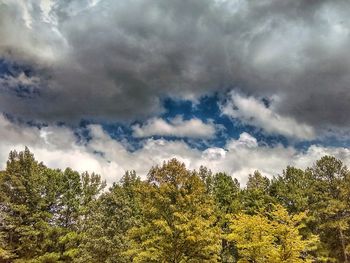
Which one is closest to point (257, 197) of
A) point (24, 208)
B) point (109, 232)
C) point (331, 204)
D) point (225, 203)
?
point (225, 203)

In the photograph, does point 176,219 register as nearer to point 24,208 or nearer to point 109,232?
point 109,232

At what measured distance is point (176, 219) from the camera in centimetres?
3078

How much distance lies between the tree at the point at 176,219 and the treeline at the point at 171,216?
3.4 inches

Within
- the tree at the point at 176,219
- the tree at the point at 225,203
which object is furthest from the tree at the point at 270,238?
the tree at the point at 225,203

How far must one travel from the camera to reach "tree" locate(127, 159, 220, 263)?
99.0ft

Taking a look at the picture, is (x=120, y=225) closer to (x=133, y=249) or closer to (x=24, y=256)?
(x=133, y=249)

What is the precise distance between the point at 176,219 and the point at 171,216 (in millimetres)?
686

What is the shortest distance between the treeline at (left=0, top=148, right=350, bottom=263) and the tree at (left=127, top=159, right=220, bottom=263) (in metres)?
0.09

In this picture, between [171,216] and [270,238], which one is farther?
[171,216]

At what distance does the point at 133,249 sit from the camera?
34.9 meters

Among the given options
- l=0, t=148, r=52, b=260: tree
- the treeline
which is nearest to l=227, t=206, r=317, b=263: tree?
the treeline

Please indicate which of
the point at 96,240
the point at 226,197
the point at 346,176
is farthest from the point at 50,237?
the point at 346,176

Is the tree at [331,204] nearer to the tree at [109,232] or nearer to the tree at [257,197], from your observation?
the tree at [257,197]

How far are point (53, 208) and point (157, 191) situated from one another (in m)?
26.0
